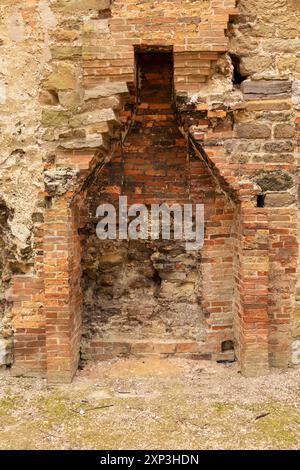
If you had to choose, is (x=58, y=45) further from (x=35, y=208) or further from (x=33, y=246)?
(x=33, y=246)

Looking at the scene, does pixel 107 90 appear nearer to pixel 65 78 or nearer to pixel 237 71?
pixel 65 78

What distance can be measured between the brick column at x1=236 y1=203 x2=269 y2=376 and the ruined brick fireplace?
0.01 metres

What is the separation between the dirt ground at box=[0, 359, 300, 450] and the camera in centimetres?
348

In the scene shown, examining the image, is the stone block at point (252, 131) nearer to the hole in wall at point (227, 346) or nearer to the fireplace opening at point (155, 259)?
the fireplace opening at point (155, 259)

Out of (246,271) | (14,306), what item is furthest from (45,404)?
(246,271)

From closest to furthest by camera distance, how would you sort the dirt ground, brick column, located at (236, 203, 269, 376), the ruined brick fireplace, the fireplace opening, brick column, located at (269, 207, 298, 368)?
the dirt ground < the ruined brick fireplace < brick column, located at (236, 203, 269, 376) < brick column, located at (269, 207, 298, 368) < the fireplace opening

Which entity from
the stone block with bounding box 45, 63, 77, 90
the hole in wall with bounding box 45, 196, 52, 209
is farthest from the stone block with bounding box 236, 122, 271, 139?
the hole in wall with bounding box 45, 196, 52, 209

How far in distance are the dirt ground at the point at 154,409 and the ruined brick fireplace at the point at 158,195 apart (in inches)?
8.7

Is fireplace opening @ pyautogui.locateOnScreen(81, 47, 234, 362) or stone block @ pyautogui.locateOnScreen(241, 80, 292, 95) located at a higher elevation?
stone block @ pyautogui.locateOnScreen(241, 80, 292, 95)

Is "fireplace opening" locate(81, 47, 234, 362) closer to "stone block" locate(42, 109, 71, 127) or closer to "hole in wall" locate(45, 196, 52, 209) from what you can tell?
"hole in wall" locate(45, 196, 52, 209)

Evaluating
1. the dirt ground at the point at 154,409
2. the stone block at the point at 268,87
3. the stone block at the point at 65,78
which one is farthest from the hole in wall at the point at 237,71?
the dirt ground at the point at 154,409

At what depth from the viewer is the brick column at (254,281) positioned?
447 centimetres

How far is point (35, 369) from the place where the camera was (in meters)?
4.64

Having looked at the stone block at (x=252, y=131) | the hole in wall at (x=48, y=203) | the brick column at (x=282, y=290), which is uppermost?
the stone block at (x=252, y=131)
